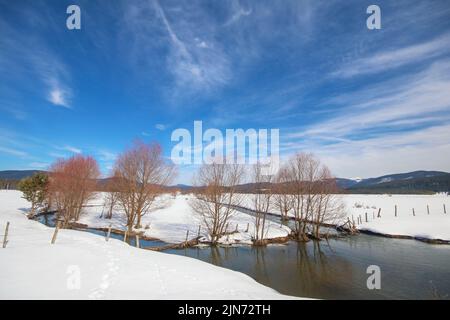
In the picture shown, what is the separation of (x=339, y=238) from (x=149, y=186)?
28350 mm

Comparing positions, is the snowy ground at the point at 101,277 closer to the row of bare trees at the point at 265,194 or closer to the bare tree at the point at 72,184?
the row of bare trees at the point at 265,194

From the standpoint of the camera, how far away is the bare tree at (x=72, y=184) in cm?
3900

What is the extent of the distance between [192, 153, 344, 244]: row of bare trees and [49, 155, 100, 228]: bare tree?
811 inches

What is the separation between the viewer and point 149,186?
117ft

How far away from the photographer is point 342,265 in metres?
21.5

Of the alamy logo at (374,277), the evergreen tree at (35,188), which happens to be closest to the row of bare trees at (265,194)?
the alamy logo at (374,277)

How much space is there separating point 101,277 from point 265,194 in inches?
1031

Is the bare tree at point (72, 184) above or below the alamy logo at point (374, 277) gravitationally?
above

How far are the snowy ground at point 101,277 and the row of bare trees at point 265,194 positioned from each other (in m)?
16.3

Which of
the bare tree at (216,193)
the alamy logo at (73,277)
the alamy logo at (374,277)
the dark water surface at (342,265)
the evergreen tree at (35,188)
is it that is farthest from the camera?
the evergreen tree at (35,188)

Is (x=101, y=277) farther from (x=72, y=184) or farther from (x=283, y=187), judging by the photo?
(x=72, y=184)

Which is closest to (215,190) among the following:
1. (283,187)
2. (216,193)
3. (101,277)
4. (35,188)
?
(216,193)

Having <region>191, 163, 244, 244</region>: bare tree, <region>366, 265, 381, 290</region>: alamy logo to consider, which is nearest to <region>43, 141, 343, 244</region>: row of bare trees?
<region>191, 163, 244, 244</region>: bare tree

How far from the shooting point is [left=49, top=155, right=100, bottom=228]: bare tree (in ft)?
128
